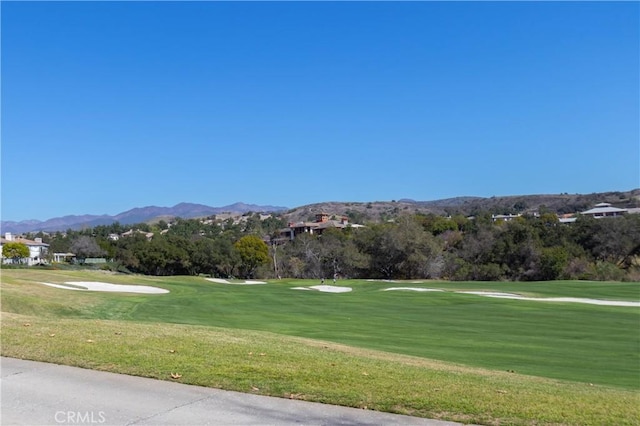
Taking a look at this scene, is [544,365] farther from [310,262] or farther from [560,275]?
[310,262]

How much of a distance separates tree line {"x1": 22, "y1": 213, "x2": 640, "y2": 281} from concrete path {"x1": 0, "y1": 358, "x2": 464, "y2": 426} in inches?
2067

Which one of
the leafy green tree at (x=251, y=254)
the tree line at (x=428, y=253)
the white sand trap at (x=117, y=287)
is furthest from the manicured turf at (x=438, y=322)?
the leafy green tree at (x=251, y=254)

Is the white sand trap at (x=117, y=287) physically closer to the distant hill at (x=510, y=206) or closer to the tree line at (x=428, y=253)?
the tree line at (x=428, y=253)

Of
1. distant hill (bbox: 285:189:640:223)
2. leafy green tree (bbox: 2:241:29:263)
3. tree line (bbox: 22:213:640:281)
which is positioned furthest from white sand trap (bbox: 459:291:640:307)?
distant hill (bbox: 285:189:640:223)

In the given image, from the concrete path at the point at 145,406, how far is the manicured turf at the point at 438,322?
7052 mm

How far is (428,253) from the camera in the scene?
210 ft

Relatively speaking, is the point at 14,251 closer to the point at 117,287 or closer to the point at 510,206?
the point at 117,287

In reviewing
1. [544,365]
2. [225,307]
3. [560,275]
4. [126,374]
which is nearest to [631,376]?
[544,365]

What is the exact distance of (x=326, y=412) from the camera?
5965 millimetres

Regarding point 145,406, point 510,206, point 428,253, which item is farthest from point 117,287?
point 510,206

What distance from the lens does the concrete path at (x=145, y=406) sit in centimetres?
566

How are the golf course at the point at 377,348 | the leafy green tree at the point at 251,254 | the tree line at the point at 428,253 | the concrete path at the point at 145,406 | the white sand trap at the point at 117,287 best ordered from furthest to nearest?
the leafy green tree at the point at 251,254 < the tree line at the point at 428,253 < the white sand trap at the point at 117,287 < the golf course at the point at 377,348 < the concrete path at the point at 145,406

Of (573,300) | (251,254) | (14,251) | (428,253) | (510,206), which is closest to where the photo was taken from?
(573,300)

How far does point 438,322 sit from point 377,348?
7111 mm
